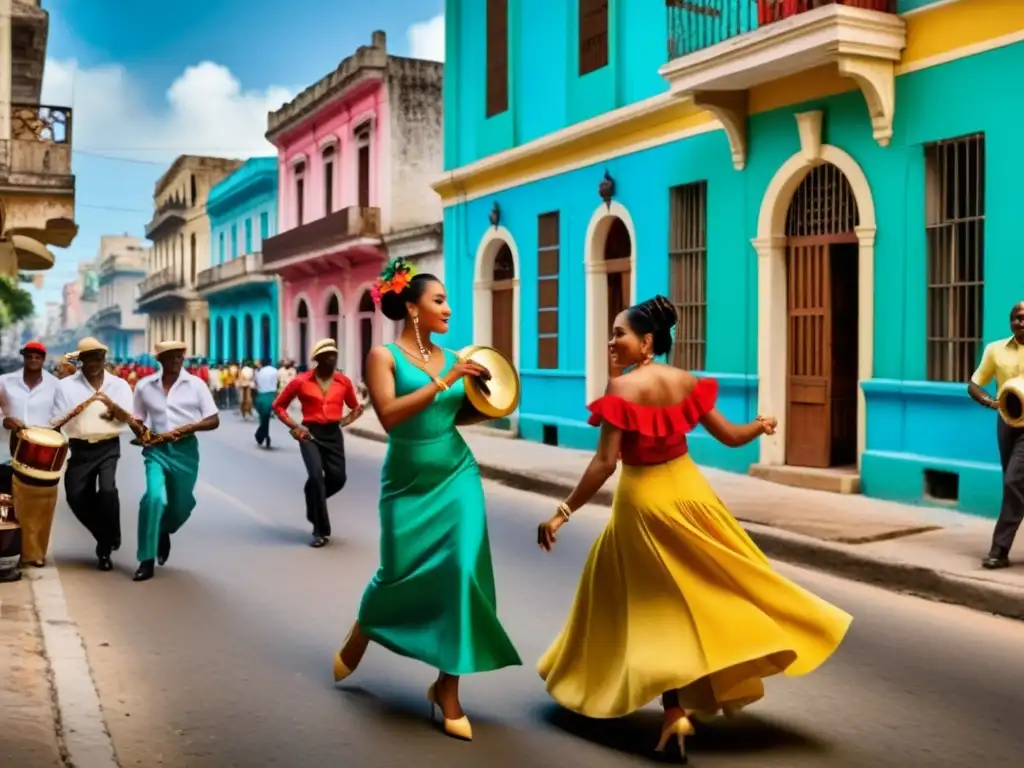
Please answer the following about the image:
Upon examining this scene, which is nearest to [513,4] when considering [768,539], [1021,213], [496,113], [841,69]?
[496,113]

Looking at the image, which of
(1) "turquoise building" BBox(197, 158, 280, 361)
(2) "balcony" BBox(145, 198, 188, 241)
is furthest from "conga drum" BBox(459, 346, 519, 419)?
Answer: (2) "balcony" BBox(145, 198, 188, 241)

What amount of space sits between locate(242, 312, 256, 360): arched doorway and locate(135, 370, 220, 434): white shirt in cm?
3487

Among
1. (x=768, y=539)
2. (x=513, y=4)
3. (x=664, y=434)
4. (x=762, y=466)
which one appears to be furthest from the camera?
(x=513, y=4)

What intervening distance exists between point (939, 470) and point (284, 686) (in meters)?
7.10

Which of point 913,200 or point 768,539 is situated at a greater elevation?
point 913,200

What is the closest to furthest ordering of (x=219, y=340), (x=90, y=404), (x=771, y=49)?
(x=90, y=404)
(x=771, y=49)
(x=219, y=340)

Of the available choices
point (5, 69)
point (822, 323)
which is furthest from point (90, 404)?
point (5, 69)

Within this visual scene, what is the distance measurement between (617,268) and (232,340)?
3166 cm

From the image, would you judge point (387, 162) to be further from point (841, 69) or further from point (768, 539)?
point (768, 539)

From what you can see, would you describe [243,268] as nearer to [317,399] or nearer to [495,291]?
[495,291]

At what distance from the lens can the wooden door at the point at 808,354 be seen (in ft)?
40.8

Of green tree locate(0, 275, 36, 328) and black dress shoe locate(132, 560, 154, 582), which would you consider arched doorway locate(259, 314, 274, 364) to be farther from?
black dress shoe locate(132, 560, 154, 582)

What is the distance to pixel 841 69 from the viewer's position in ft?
36.5

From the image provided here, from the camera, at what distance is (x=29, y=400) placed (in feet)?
28.0
